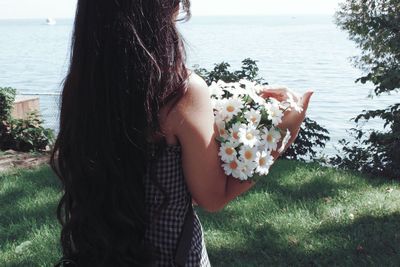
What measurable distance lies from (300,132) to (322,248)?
136 inches

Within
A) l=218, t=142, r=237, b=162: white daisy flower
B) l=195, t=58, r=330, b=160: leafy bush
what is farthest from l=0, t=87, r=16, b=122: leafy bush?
l=218, t=142, r=237, b=162: white daisy flower

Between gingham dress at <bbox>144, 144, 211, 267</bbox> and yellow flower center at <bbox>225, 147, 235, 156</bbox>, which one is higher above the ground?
yellow flower center at <bbox>225, 147, 235, 156</bbox>

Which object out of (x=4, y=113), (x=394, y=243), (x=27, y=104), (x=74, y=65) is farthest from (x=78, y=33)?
(x=27, y=104)

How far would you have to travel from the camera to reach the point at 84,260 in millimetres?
1578

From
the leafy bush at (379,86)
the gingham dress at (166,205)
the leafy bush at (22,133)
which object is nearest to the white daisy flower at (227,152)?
the gingham dress at (166,205)

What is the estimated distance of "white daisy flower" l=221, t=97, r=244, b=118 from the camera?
5.40ft

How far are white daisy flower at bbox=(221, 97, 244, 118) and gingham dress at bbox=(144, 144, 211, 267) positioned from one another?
0.22 meters

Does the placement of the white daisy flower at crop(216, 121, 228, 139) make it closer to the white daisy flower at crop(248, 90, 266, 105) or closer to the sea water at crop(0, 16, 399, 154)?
the white daisy flower at crop(248, 90, 266, 105)

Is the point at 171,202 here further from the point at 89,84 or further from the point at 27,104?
the point at 27,104

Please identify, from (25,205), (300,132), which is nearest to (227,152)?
(25,205)

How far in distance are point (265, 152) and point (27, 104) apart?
751cm

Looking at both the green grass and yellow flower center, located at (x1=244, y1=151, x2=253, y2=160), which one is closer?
yellow flower center, located at (x1=244, y1=151, x2=253, y2=160)

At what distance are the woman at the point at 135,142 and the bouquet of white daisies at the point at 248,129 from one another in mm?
43

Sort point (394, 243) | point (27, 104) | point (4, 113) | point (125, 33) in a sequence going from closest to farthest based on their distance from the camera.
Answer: point (125, 33), point (394, 243), point (4, 113), point (27, 104)
